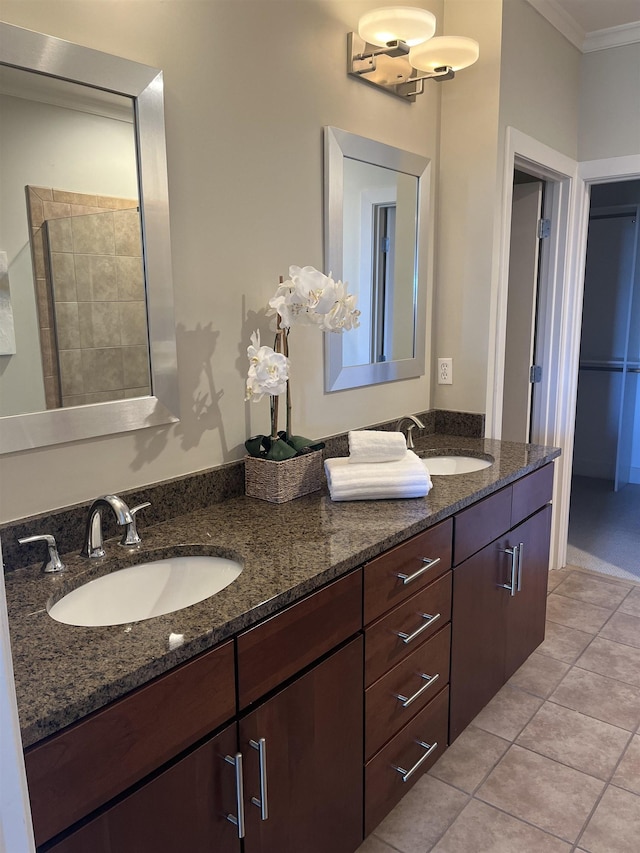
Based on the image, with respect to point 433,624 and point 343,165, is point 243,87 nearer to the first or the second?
point 343,165

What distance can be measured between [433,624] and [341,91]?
5.49 feet

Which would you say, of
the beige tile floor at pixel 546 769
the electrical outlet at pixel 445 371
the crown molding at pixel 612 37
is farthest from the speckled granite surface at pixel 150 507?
the crown molding at pixel 612 37

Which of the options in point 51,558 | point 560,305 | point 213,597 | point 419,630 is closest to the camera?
point 213,597

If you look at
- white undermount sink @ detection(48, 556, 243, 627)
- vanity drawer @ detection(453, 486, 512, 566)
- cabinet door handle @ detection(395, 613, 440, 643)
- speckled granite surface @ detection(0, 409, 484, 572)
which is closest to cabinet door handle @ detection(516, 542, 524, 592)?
vanity drawer @ detection(453, 486, 512, 566)

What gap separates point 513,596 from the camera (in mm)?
2215

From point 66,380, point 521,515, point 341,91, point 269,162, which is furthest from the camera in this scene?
point 521,515

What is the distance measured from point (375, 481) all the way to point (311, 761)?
0.72 metres

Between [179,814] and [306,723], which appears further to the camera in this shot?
[306,723]

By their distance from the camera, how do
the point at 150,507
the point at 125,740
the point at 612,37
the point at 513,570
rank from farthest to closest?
the point at 612,37 < the point at 513,570 < the point at 150,507 < the point at 125,740

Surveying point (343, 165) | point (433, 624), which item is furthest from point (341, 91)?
point (433, 624)

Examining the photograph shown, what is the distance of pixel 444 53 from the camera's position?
2082 mm

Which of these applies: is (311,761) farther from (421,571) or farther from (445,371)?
(445,371)

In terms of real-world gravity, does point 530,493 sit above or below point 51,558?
below

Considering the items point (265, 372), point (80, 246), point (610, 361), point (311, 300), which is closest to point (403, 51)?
point (311, 300)
